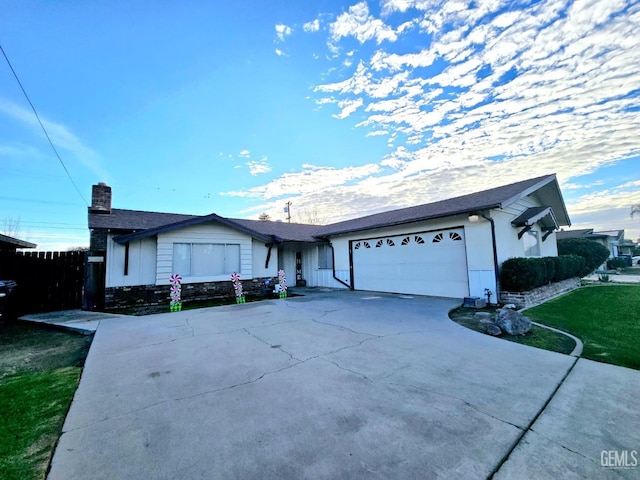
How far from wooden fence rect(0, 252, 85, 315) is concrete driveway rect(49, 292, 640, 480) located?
632 centimetres

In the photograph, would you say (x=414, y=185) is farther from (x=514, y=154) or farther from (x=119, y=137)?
(x=119, y=137)

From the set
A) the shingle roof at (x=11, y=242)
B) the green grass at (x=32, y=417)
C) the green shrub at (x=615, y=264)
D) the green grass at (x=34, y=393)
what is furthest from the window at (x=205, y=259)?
the green shrub at (x=615, y=264)

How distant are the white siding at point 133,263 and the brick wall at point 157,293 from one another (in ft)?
0.78

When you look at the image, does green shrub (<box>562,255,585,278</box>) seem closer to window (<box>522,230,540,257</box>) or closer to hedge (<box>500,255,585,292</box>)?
window (<box>522,230,540,257</box>)

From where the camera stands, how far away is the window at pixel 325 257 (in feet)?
51.0

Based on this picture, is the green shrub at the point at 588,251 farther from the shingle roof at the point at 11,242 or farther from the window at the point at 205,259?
the shingle roof at the point at 11,242

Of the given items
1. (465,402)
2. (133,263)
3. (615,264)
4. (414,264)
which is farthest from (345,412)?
(615,264)

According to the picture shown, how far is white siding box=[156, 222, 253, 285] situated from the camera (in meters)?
10.7

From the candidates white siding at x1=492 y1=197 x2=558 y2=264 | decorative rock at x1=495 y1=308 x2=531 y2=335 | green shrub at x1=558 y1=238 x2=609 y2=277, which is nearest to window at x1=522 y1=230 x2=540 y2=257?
white siding at x1=492 y1=197 x2=558 y2=264

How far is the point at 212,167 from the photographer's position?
14602 mm

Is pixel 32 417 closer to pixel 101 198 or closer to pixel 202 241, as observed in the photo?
pixel 202 241

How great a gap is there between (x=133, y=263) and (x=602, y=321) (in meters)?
14.2

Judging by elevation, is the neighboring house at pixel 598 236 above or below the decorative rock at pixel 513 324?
above

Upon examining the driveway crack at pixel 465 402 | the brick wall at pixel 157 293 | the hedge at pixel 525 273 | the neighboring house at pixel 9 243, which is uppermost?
the neighboring house at pixel 9 243
